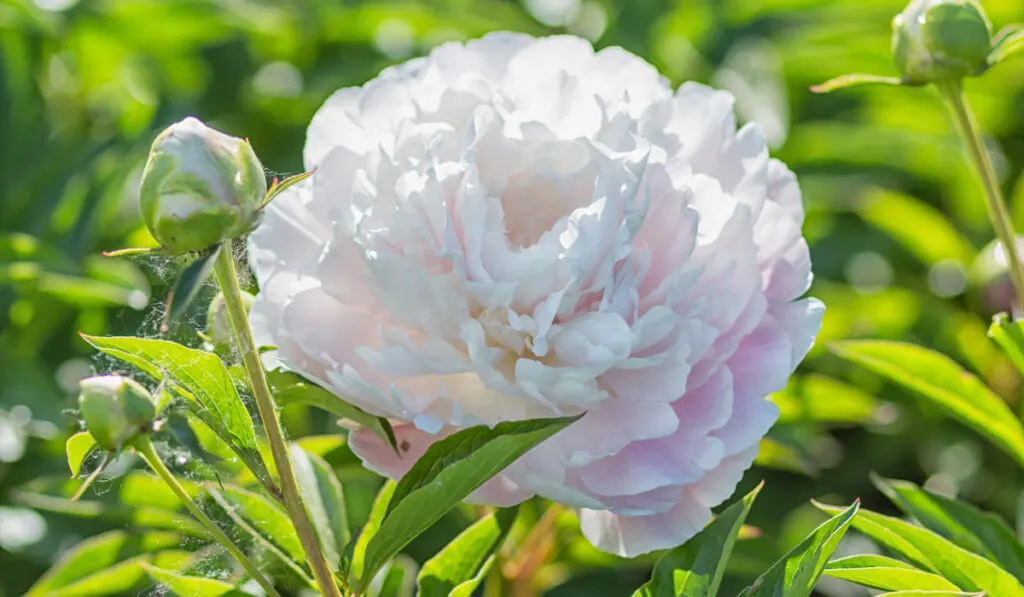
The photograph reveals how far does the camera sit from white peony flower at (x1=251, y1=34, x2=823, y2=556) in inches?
26.8

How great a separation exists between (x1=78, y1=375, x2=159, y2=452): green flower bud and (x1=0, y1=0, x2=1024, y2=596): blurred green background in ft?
1.55

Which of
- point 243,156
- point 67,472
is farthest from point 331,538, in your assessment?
point 67,472

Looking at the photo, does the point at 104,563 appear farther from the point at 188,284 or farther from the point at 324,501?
the point at 188,284

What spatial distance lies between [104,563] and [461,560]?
1.23 feet

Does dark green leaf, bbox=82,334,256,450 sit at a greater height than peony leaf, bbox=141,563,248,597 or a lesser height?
greater

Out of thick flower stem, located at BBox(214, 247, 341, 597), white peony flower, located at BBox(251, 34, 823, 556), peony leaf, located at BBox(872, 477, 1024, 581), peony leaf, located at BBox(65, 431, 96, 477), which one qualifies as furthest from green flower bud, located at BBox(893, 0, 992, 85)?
peony leaf, located at BBox(65, 431, 96, 477)

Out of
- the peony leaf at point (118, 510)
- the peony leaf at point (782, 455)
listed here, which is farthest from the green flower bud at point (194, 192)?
the peony leaf at point (782, 455)

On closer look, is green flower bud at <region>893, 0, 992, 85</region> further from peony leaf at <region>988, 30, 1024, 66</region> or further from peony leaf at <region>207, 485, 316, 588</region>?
peony leaf at <region>207, 485, 316, 588</region>

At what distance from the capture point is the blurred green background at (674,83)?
121cm

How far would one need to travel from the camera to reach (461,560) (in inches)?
30.7

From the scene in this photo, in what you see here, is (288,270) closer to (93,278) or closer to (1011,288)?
(93,278)

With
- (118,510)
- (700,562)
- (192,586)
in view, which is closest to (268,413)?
(192,586)

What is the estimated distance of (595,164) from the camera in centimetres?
73

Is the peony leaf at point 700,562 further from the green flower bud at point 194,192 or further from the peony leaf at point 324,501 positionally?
the green flower bud at point 194,192
